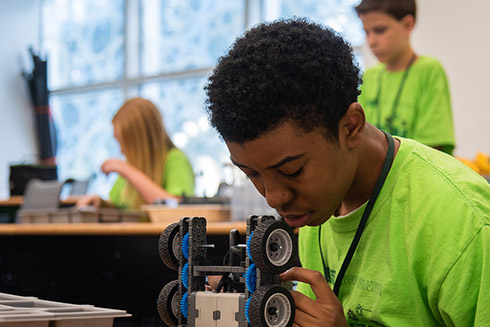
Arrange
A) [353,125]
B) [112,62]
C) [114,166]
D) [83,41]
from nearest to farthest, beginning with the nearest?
[353,125]
[114,166]
[112,62]
[83,41]

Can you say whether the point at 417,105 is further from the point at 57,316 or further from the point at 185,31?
the point at 185,31

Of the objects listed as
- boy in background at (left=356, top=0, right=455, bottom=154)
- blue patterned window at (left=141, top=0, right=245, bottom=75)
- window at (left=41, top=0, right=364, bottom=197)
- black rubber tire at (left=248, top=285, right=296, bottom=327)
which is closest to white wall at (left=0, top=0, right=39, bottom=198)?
window at (left=41, top=0, right=364, bottom=197)

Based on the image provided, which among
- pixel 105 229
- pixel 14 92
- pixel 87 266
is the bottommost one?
pixel 87 266

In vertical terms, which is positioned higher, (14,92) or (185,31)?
(185,31)

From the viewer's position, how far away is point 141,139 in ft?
11.5

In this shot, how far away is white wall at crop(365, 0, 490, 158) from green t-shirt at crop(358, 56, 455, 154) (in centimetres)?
212

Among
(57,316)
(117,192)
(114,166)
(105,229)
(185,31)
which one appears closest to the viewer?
(57,316)

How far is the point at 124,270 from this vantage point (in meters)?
2.59

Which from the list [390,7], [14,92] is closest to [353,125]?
[390,7]

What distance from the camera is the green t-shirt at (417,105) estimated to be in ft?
8.43

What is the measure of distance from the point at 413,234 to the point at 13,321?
58 cm

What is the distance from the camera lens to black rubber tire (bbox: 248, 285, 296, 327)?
0.80 metres

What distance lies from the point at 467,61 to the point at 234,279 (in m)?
4.15

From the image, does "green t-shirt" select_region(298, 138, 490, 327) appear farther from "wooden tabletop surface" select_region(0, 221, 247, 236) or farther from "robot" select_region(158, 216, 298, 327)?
"wooden tabletop surface" select_region(0, 221, 247, 236)
